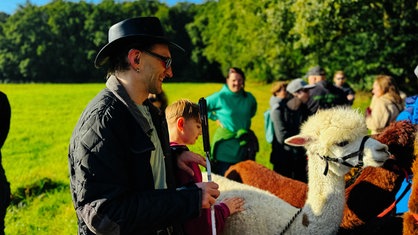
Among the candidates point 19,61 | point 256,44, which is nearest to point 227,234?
point 256,44

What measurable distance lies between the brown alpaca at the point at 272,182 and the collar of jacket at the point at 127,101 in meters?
2.74

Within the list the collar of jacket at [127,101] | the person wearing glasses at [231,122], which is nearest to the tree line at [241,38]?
the person wearing glasses at [231,122]

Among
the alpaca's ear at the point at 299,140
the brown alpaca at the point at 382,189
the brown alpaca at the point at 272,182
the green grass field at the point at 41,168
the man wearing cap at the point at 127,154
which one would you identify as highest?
the man wearing cap at the point at 127,154

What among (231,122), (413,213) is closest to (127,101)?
(413,213)

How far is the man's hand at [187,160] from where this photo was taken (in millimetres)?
2420

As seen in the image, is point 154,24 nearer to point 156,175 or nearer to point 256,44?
point 156,175

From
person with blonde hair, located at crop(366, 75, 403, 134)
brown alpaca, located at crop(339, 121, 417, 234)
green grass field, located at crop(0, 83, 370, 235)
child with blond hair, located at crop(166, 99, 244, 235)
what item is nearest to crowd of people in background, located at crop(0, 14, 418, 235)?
child with blond hair, located at crop(166, 99, 244, 235)

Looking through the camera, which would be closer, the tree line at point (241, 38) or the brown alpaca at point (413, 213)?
the brown alpaca at point (413, 213)

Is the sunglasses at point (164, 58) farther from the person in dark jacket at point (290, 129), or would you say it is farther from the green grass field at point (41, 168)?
the person in dark jacket at point (290, 129)

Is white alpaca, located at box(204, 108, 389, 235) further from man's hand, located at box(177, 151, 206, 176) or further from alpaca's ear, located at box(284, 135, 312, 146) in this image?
man's hand, located at box(177, 151, 206, 176)

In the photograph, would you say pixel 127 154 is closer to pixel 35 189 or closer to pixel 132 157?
pixel 132 157

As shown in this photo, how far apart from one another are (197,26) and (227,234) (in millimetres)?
66222

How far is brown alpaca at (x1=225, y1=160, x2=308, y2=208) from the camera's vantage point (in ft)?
13.9

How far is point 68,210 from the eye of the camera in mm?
5836
